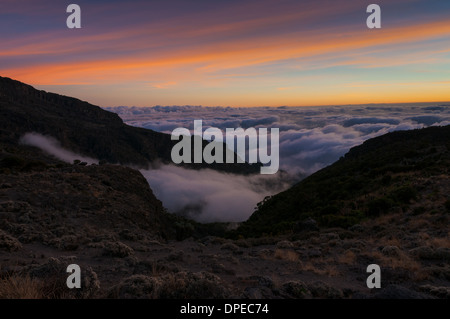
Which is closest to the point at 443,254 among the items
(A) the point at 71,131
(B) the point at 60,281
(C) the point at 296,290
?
(C) the point at 296,290

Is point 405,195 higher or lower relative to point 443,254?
higher

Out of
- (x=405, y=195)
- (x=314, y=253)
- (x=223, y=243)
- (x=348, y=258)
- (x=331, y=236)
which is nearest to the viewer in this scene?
(x=348, y=258)

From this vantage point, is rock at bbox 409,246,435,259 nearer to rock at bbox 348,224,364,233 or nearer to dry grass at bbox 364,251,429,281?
dry grass at bbox 364,251,429,281

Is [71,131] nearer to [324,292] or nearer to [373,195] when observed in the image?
[373,195]

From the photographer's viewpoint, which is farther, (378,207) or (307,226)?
(378,207)

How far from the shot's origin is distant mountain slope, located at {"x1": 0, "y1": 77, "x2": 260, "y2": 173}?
131 m

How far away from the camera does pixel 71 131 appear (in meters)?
148

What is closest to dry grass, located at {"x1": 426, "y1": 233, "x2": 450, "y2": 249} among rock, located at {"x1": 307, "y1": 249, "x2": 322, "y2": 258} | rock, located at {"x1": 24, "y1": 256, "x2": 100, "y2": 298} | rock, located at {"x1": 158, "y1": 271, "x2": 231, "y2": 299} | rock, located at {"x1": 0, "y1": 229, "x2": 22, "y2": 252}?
rock, located at {"x1": 307, "y1": 249, "x2": 322, "y2": 258}

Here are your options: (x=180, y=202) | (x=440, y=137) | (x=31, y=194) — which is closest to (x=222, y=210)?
(x=180, y=202)

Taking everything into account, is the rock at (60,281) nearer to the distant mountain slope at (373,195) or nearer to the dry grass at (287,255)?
the dry grass at (287,255)

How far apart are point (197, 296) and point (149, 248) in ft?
24.7

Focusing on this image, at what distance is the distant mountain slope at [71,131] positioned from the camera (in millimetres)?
131000

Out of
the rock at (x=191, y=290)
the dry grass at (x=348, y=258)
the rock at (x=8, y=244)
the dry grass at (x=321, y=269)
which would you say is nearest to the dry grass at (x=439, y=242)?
the dry grass at (x=348, y=258)

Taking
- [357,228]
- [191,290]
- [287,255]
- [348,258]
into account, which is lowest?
[357,228]
